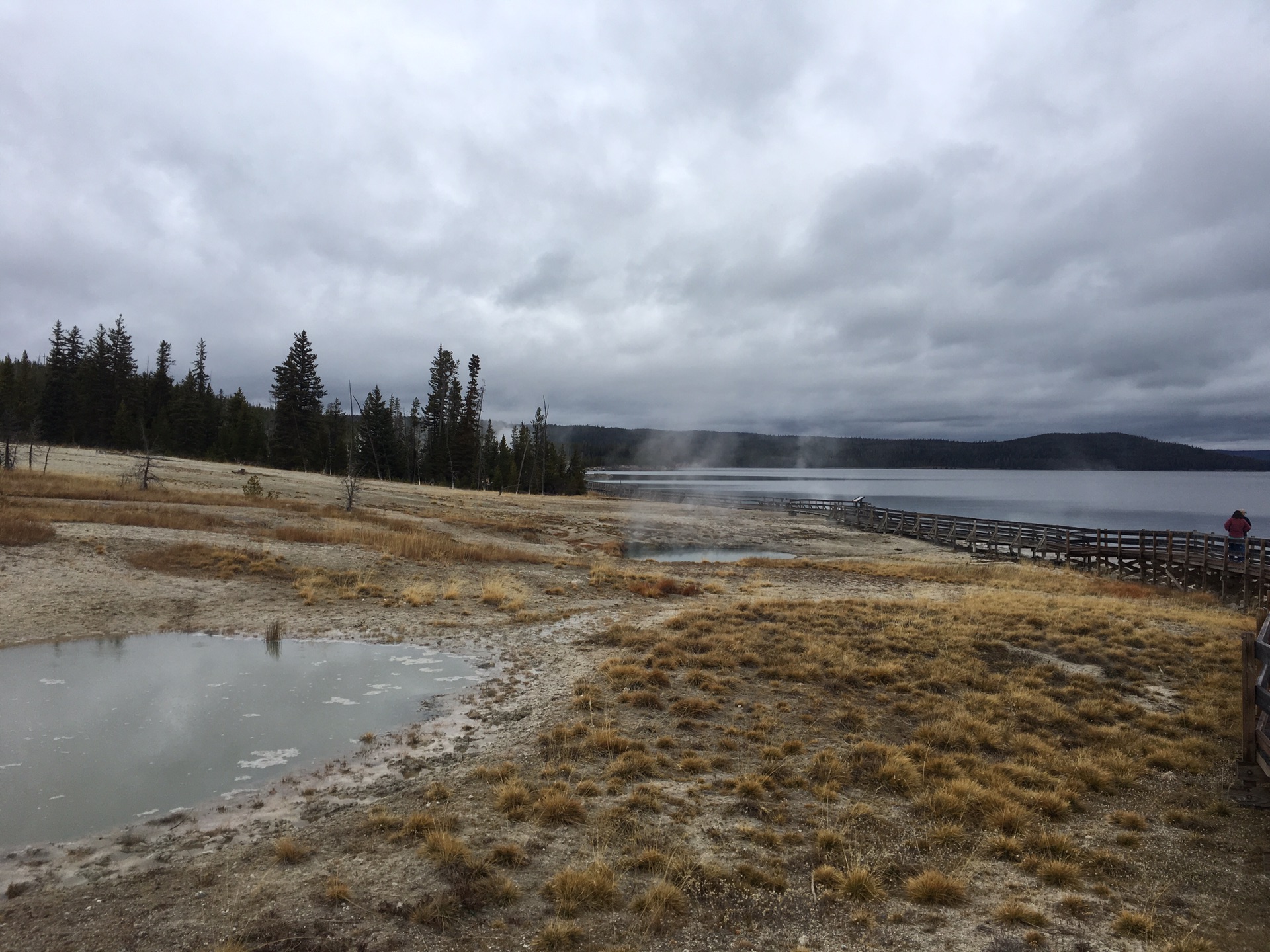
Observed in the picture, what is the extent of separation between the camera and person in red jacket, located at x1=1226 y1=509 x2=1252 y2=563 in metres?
24.8

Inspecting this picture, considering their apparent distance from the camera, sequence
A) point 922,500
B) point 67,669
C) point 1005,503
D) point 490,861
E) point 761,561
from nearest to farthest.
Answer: point 490,861
point 67,669
point 761,561
point 1005,503
point 922,500

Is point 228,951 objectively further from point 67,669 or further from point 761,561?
point 761,561

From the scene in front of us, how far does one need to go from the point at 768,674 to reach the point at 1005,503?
391 ft

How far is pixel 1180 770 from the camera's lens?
825 centimetres

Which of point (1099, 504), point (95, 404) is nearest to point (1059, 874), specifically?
point (95, 404)

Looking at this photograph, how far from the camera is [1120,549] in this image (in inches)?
1254

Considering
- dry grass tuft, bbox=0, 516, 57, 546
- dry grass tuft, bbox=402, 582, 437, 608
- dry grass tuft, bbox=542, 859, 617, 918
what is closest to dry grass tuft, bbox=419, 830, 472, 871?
dry grass tuft, bbox=542, 859, 617, 918

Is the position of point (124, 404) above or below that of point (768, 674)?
above

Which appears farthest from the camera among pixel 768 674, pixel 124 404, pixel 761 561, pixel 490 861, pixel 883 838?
pixel 124 404

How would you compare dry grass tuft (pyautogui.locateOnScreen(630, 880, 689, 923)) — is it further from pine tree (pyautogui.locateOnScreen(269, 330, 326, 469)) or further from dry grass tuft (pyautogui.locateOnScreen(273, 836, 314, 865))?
Result: pine tree (pyautogui.locateOnScreen(269, 330, 326, 469))

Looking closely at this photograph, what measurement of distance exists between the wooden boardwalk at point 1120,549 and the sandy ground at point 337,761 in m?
11.9

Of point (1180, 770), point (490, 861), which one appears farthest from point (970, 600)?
point (490, 861)

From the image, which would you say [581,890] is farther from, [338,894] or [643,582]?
[643,582]

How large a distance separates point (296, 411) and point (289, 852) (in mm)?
76502
